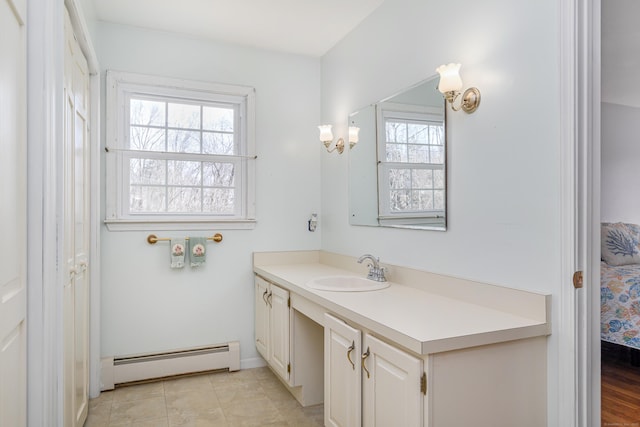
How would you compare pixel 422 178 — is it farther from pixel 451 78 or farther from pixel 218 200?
pixel 218 200

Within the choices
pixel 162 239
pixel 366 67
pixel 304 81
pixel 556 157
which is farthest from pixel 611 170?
pixel 162 239

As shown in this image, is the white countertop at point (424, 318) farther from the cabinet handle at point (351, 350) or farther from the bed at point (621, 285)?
the bed at point (621, 285)

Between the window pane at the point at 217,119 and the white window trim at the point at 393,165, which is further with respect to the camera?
the window pane at the point at 217,119

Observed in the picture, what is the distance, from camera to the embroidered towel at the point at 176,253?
299 cm

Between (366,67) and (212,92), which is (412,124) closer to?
(366,67)

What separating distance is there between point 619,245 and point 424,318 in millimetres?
1845

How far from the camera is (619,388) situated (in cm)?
242

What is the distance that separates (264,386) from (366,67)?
2306 millimetres

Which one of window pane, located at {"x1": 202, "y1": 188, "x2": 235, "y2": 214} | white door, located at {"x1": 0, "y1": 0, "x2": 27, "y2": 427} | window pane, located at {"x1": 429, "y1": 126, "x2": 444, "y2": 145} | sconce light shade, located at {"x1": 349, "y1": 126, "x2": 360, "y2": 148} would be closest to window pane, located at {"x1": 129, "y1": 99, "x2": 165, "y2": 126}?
window pane, located at {"x1": 202, "y1": 188, "x2": 235, "y2": 214}

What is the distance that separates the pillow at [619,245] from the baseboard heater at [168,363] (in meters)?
2.66

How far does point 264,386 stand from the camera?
9.47ft

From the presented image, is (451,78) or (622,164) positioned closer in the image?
(451,78)

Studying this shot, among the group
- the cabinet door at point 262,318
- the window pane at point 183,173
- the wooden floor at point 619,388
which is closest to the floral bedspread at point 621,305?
the wooden floor at point 619,388

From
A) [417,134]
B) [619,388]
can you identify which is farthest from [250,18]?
[619,388]
